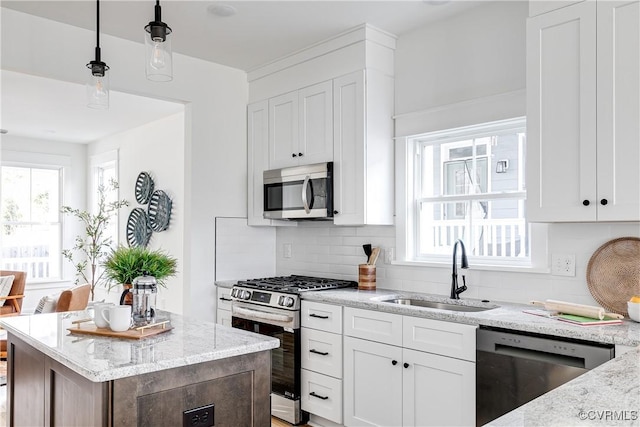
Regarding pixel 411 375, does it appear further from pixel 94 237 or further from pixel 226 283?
pixel 94 237

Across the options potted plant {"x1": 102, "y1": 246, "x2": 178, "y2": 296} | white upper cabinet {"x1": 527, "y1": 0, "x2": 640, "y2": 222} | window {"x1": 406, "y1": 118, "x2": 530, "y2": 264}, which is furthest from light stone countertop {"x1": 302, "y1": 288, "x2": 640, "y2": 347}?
potted plant {"x1": 102, "y1": 246, "x2": 178, "y2": 296}

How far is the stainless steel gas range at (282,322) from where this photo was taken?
3.52 m

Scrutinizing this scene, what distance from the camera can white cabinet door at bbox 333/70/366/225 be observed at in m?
3.62

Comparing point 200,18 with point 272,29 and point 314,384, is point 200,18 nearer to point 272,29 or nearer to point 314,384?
point 272,29

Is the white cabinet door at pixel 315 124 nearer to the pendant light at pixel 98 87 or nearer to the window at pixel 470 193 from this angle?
the window at pixel 470 193

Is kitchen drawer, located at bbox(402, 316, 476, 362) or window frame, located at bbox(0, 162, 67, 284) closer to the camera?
kitchen drawer, located at bbox(402, 316, 476, 362)

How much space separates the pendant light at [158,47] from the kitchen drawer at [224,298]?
2.46 metres

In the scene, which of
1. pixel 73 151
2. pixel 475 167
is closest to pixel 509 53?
pixel 475 167

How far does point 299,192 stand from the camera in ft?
13.2

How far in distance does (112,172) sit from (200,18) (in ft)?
16.3

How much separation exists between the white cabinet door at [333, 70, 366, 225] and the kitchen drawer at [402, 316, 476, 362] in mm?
962

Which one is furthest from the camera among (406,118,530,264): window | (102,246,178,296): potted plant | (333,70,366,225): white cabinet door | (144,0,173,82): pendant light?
(333,70,366,225): white cabinet door

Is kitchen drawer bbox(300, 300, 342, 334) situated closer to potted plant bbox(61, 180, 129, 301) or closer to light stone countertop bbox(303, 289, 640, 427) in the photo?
light stone countertop bbox(303, 289, 640, 427)

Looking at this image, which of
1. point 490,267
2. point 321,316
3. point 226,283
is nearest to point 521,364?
point 490,267
